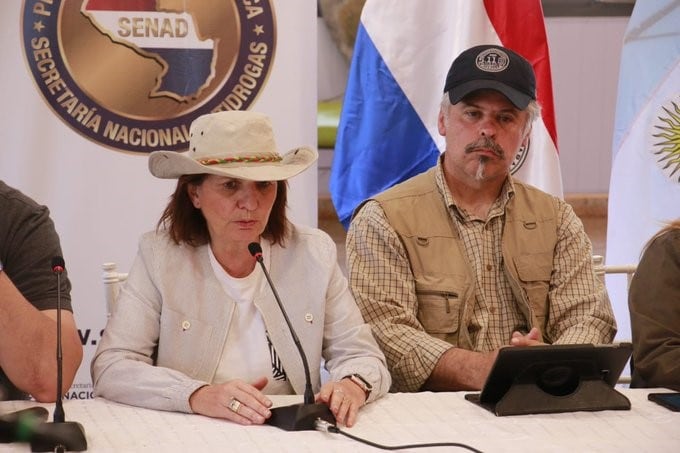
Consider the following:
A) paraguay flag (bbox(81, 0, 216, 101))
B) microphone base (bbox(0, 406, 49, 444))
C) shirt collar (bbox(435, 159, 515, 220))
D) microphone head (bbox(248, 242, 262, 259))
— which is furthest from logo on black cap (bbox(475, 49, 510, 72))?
microphone base (bbox(0, 406, 49, 444))

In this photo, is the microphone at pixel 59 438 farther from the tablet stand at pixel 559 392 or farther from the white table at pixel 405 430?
the tablet stand at pixel 559 392

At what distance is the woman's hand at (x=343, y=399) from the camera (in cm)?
215

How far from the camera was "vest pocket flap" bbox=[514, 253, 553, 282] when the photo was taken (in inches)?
118

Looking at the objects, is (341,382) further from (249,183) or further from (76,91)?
(76,91)

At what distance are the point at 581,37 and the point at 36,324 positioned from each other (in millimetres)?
6796

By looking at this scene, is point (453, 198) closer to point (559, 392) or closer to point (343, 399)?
point (559, 392)

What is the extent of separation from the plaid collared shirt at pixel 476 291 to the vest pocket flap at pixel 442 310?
4 centimetres

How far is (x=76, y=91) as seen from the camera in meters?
3.41

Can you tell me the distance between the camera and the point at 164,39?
3.43 meters

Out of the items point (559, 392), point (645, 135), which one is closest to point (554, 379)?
→ point (559, 392)

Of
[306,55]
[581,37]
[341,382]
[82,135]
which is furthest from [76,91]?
[581,37]

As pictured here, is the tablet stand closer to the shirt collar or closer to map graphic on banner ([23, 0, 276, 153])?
the shirt collar

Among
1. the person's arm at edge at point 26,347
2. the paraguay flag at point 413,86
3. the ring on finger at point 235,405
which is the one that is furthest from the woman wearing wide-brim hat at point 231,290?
the paraguay flag at point 413,86

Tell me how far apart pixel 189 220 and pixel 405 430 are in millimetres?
782
